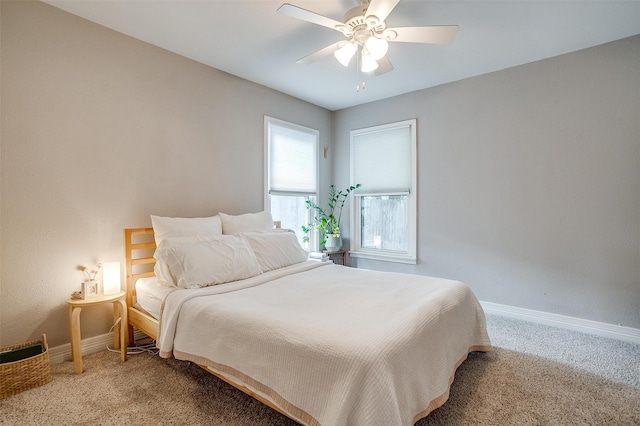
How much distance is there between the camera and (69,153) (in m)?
2.42

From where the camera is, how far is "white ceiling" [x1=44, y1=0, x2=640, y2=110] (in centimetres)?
231

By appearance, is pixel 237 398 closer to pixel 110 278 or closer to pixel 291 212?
pixel 110 278

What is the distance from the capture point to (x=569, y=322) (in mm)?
3051

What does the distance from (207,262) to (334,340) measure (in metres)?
1.34

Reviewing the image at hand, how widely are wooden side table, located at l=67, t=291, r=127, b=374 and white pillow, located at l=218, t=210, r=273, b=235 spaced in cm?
104

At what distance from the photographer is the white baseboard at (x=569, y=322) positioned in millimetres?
2791

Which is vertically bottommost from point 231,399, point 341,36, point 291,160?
point 231,399

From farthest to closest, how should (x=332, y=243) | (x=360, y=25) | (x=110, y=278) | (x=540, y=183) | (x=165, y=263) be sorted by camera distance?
1. (x=332, y=243)
2. (x=540, y=183)
3. (x=110, y=278)
4. (x=165, y=263)
5. (x=360, y=25)

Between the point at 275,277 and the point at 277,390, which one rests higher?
the point at 275,277

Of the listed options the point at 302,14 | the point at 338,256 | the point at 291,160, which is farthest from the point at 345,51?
the point at 338,256

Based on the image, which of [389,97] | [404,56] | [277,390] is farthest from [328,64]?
[277,390]

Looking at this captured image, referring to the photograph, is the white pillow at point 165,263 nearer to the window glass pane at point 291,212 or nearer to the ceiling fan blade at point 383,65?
the window glass pane at point 291,212

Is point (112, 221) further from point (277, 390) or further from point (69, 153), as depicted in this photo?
point (277, 390)

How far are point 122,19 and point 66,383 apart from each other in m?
2.75
